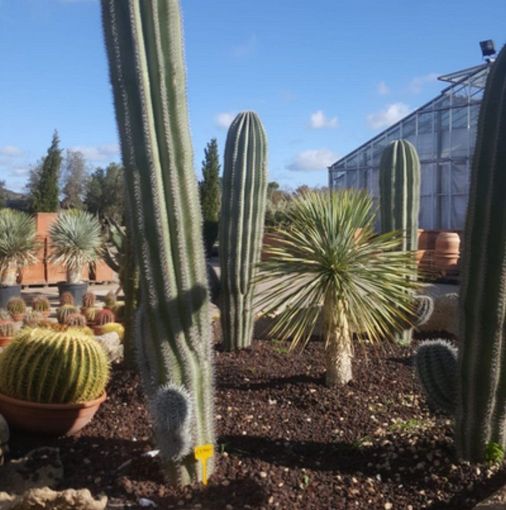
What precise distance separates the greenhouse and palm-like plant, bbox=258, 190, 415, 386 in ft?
49.7

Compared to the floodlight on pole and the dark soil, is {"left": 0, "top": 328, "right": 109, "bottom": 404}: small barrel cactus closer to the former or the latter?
the dark soil

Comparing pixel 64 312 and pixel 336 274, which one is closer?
pixel 336 274

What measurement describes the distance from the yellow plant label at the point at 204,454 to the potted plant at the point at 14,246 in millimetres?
9024

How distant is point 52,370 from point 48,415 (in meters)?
0.26

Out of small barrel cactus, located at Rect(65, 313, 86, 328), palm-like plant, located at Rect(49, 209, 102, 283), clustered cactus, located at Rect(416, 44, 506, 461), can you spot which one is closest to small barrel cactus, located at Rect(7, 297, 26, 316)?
small barrel cactus, located at Rect(65, 313, 86, 328)

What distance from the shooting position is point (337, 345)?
4.70 m

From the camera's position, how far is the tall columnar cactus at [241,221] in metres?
6.10

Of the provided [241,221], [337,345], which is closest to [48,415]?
[337,345]

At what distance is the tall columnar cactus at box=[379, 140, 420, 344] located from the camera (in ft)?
21.7

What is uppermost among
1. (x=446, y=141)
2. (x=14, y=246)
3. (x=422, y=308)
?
(x=446, y=141)

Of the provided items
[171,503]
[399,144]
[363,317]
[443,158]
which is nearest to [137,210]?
[171,503]

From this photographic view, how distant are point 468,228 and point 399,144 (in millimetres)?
3634

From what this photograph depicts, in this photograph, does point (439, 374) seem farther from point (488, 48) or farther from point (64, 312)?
point (488, 48)

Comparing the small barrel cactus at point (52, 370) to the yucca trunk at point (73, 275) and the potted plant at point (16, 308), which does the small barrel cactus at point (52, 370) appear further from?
the yucca trunk at point (73, 275)
